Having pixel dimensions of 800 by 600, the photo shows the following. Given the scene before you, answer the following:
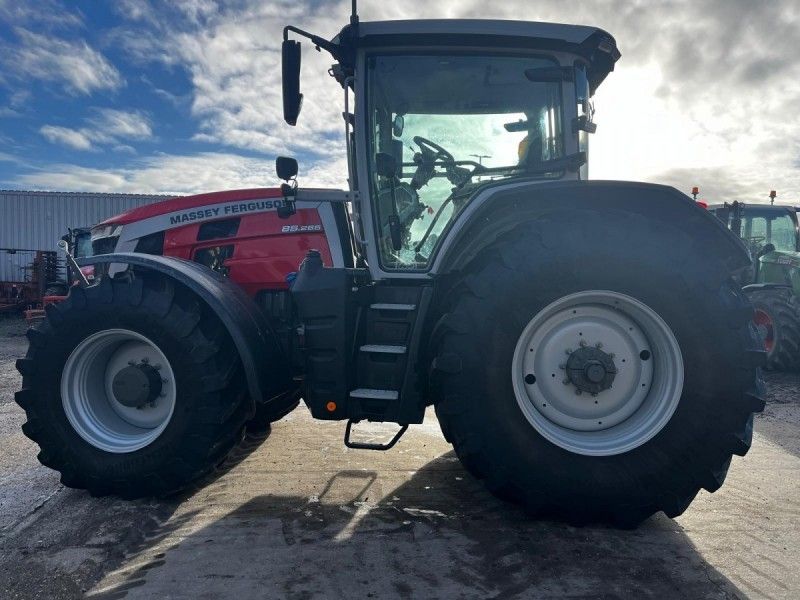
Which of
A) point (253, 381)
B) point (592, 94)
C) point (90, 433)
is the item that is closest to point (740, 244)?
point (592, 94)

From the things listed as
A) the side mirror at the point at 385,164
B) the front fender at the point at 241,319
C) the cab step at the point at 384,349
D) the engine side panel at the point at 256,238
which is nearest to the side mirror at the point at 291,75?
the side mirror at the point at 385,164

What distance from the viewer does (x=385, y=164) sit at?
3.14m

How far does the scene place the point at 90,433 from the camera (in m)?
3.07

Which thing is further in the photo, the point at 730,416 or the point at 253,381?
the point at 253,381

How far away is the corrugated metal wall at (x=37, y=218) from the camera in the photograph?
1706 cm

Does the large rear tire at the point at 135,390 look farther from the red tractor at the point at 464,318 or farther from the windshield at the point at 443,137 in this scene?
the windshield at the point at 443,137

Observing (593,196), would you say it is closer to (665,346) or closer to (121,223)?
(665,346)

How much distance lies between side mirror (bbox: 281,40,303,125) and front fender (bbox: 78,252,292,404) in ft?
3.37

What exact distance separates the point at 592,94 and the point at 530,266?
5.28 ft

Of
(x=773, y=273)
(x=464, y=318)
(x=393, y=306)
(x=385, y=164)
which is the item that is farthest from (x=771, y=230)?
(x=464, y=318)

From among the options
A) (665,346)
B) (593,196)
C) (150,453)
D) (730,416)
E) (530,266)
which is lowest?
(150,453)

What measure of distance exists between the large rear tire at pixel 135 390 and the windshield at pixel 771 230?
8830mm

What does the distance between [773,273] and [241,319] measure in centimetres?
819

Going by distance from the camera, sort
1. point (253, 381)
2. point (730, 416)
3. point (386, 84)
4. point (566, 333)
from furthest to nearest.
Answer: point (386, 84) → point (253, 381) → point (566, 333) → point (730, 416)
